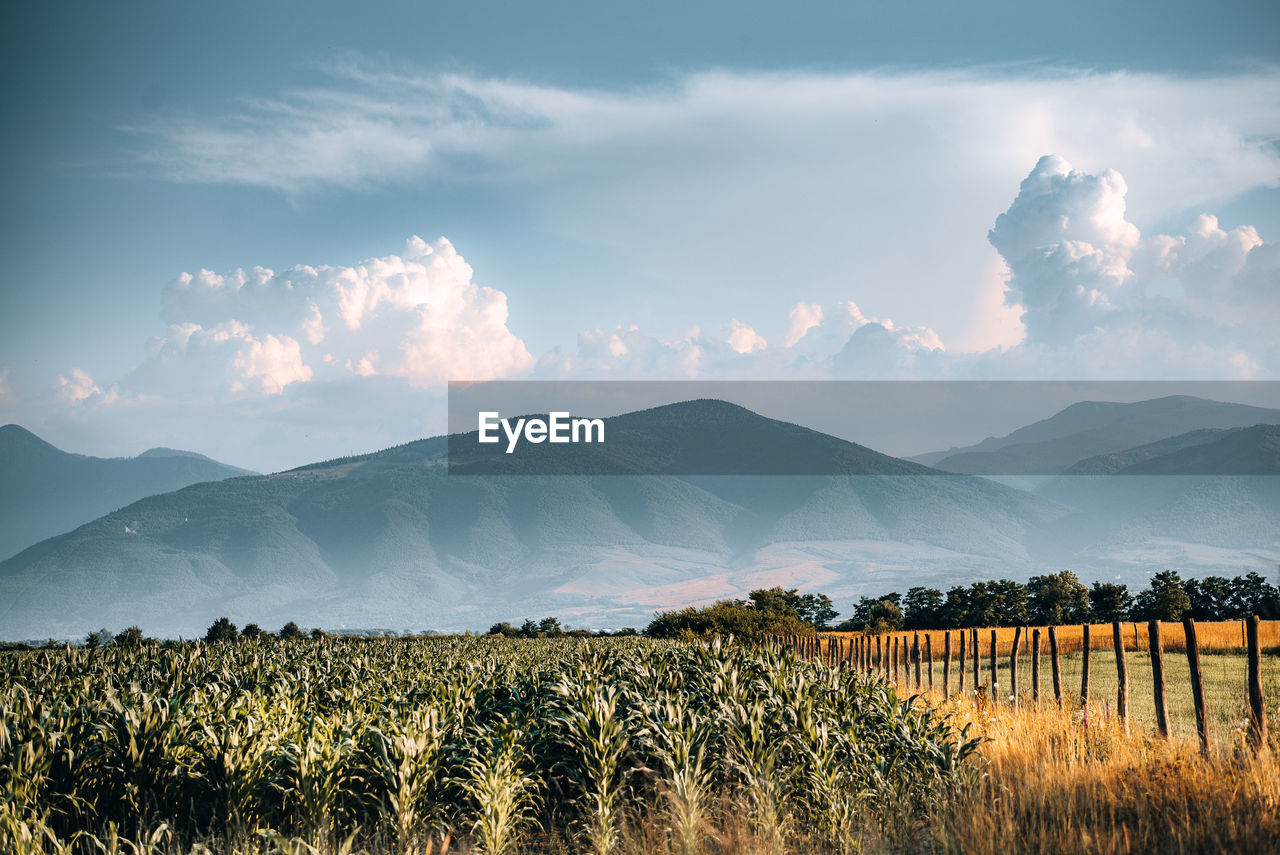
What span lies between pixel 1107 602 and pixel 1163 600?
16.4 ft

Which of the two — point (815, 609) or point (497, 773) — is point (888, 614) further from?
point (497, 773)

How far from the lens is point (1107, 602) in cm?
8031

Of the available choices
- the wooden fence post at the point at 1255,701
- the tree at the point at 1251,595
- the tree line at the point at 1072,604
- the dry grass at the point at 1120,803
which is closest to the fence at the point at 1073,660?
the wooden fence post at the point at 1255,701

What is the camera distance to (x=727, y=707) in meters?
10.3

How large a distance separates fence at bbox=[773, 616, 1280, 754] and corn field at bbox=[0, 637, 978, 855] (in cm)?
332

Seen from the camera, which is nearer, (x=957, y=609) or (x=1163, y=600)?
(x=1163, y=600)

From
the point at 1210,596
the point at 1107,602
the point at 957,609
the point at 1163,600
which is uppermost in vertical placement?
the point at 1163,600

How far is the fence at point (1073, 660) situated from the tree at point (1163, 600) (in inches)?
1089

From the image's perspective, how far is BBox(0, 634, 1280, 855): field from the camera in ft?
29.0

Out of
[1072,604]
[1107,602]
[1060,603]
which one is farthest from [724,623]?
[1072,604]

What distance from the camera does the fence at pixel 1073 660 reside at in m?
11.3

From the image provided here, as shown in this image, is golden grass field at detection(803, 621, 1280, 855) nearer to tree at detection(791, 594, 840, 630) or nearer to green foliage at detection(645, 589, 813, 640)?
green foliage at detection(645, 589, 813, 640)

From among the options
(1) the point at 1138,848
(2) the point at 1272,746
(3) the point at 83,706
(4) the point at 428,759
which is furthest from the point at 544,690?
(2) the point at 1272,746

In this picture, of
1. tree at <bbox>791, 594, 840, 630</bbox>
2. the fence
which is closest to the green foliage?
the fence
